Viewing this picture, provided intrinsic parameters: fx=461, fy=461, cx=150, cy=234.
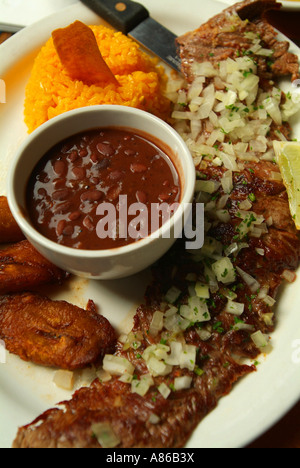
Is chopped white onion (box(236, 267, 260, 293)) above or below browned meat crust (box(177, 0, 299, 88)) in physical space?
below

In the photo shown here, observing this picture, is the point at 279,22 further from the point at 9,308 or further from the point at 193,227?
the point at 9,308

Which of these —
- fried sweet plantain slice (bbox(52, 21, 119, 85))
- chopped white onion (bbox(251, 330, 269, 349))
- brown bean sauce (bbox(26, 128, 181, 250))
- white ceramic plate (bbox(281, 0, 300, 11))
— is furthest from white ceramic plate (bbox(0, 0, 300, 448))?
white ceramic plate (bbox(281, 0, 300, 11))

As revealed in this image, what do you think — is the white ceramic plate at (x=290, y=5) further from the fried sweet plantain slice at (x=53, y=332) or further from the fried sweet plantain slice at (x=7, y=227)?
the fried sweet plantain slice at (x=53, y=332)

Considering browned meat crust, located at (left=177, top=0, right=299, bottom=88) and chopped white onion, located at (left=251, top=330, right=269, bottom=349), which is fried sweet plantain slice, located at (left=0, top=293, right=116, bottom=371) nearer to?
chopped white onion, located at (left=251, top=330, right=269, bottom=349)

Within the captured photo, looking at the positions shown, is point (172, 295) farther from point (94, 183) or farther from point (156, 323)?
point (94, 183)

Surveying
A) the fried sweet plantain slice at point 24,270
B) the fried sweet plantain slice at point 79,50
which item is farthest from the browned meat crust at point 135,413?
the fried sweet plantain slice at point 79,50

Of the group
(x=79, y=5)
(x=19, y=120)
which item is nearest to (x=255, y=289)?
(x=19, y=120)
